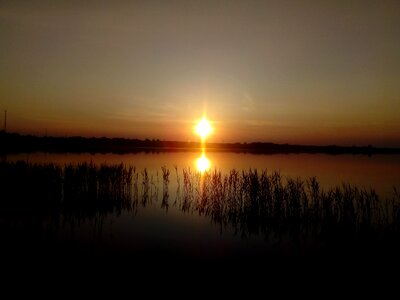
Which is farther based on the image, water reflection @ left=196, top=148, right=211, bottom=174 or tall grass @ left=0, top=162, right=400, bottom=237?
water reflection @ left=196, top=148, right=211, bottom=174

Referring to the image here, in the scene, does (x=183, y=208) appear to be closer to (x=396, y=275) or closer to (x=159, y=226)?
(x=159, y=226)

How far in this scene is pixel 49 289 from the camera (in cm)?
695

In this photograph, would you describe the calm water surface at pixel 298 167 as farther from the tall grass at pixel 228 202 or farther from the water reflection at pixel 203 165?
the tall grass at pixel 228 202

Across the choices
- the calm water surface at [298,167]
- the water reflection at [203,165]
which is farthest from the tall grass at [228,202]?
the water reflection at [203,165]

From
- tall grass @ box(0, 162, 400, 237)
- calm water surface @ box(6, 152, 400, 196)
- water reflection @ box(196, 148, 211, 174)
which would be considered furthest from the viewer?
water reflection @ box(196, 148, 211, 174)

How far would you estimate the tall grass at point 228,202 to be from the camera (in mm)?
13164

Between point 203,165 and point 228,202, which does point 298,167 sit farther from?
point 228,202

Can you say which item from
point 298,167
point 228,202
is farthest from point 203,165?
point 228,202

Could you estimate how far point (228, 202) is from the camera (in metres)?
16.0

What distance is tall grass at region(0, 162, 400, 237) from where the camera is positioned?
13164mm

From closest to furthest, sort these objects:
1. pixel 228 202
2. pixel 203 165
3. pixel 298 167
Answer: pixel 228 202, pixel 298 167, pixel 203 165

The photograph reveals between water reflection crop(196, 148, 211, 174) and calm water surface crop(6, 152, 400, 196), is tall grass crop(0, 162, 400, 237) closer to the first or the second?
calm water surface crop(6, 152, 400, 196)

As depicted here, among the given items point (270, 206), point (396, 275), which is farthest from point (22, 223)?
point (396, 275)

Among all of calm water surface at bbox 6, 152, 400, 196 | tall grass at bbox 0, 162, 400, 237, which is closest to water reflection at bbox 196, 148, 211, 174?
calm water surface at bbox 6, 152, 400, 196
